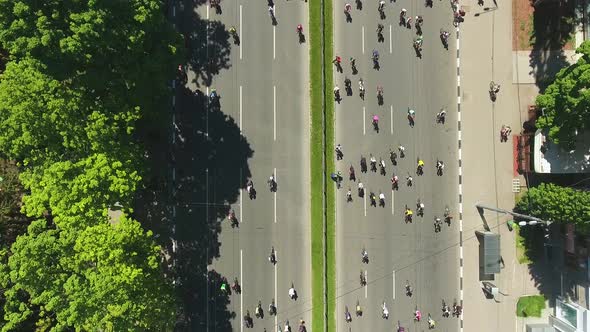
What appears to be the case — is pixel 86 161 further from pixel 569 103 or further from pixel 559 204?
pixel 559 204

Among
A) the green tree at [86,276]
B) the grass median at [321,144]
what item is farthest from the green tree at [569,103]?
the green tree at [86,276]

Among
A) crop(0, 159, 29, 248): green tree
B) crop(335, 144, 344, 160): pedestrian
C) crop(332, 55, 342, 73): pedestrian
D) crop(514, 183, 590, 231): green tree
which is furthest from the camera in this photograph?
crop(335, 144, 344, 160): pedestrian

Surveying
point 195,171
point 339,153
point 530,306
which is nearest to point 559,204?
point 530,306

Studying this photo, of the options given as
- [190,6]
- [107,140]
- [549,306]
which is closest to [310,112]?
[190,6]

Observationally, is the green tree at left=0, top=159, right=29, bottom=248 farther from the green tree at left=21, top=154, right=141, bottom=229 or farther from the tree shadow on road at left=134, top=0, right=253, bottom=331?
the tree shadow on road at left=134, top=0, right=253, bottom=331

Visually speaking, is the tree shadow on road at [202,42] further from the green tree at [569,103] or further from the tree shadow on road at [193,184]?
the green tree at [569,103]

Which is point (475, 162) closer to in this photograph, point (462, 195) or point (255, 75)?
point (462, 195)

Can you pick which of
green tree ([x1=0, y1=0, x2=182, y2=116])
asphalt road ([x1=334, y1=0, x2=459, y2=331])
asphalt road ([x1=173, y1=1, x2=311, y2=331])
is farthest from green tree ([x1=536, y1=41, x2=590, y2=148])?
green tree ([x1=0, y1=0, x2=182, y2=116])
